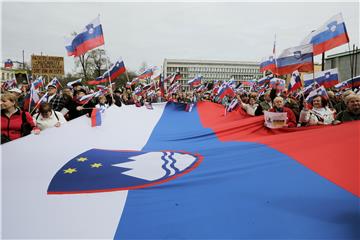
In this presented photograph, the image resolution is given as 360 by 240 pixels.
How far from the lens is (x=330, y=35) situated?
17.8ft

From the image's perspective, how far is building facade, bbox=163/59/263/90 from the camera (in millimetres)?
100500

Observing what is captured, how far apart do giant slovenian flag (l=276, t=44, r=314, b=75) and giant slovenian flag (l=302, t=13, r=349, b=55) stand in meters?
0.50

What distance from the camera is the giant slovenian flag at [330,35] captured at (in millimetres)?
5227

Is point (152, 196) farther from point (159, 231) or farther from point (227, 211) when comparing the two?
point (227, 211)

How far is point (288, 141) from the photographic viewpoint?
10.7 feet

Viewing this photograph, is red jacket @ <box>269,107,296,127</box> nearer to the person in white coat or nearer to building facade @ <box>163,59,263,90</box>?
the person in white coat

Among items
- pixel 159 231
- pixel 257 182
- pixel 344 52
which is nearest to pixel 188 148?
pixel 257 182

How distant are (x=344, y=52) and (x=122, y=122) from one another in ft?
140

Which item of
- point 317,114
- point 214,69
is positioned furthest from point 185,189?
point 214,69

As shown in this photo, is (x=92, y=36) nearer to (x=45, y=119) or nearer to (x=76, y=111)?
(x=76, y=111)

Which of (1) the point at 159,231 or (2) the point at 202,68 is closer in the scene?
(1) the point at 159,231

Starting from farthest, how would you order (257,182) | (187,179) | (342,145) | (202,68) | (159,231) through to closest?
(202,68) → (342,145) → (187,179) → (257,182) → (159,231)

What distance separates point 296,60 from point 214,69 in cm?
9996

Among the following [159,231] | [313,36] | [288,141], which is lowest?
[159,231]
